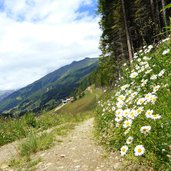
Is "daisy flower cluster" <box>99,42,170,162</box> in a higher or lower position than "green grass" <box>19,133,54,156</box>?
higher

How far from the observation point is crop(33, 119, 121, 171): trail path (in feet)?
20.4

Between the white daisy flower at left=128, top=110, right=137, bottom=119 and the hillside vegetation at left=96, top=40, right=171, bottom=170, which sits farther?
the white daisy flower at left=128, top=110, right=137, bottom=119

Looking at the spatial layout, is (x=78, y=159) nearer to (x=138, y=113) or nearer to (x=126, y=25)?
(x=138, y=113)

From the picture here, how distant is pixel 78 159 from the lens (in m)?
6.98

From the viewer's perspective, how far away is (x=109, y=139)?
296 inches

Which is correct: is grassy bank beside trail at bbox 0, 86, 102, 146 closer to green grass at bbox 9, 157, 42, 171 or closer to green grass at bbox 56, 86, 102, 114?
green grass at bbox 9, 157, 42, 171

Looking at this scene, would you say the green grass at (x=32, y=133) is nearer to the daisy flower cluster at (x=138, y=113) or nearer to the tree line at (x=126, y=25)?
the daisy flower cluster at (x=138, y=113)

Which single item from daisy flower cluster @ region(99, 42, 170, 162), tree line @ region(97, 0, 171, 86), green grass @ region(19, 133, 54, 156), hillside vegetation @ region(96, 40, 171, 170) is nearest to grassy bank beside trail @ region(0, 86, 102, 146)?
green grass @ region(19, 133, 54, 156)

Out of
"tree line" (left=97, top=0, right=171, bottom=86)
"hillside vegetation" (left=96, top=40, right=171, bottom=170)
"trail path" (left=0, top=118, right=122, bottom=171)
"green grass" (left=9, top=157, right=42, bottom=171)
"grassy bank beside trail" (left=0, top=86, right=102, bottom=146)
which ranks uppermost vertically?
"tree line" (left=97, top=0, right=171, bottom=86)

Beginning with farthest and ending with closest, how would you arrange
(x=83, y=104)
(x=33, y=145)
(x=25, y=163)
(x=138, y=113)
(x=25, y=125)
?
(x=83, y=104), (x=25, y=125), (x=33, y=145), (x=25, y=163), (x=138, y=113)

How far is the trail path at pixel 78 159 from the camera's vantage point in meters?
6.21

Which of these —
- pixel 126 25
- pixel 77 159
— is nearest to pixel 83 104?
pixel 126 25

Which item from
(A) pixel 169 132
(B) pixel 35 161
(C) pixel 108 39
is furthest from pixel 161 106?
(C) pixel 108 39

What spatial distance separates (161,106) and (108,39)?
38.1 meters
